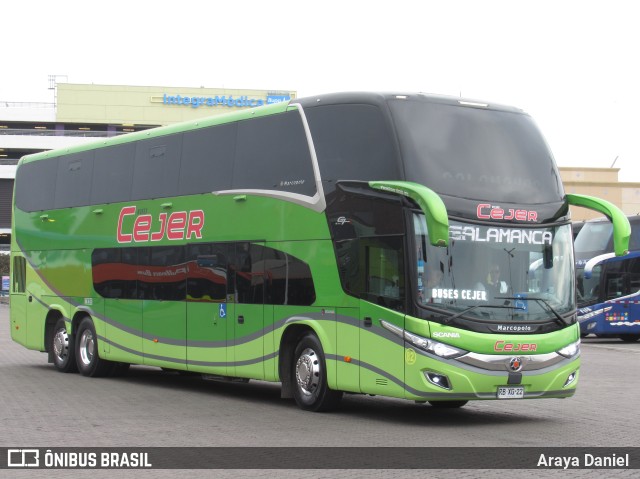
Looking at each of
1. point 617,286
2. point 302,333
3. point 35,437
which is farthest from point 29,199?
point 617,286

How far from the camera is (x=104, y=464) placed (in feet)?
34.8

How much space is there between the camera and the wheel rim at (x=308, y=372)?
601 inches

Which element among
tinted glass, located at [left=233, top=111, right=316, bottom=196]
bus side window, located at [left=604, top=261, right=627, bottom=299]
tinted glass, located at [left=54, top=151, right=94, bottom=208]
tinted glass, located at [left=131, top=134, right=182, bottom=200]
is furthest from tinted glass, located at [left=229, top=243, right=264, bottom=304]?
bus side window, located at [left=604, top=261, right=627, bottom=299]

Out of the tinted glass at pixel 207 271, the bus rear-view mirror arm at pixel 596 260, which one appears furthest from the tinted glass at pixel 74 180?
the bus rear-view mirror arm at pixel 596 260

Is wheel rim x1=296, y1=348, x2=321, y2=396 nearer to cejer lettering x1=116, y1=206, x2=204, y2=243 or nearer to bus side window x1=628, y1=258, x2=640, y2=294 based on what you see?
cejer lettering x1=116, y1=206, x2=204, y2=243

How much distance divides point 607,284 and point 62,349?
19.6 meters

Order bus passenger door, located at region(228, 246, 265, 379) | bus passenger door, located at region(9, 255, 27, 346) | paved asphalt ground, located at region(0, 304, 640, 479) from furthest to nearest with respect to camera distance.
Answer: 1. bus passenger door, located at region(9, 255, 27, 346)
2. bus passenger door, located at region(228, 246, 265, 379)
3. paved asphalt ground, located at region(0, 304, 640, 479)

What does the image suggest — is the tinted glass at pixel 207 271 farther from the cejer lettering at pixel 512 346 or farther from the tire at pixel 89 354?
the cejer lettering at pixel 512 346

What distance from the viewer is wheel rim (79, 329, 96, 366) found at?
856 inches

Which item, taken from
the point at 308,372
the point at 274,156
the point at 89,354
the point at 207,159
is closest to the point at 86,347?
the point at 89,354

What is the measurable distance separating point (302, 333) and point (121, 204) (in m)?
6.05

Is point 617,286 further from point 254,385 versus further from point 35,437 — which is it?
point 35,437

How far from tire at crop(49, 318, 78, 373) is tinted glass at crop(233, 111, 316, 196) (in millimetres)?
6836

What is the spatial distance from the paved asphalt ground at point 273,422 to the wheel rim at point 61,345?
1816 millimetres
